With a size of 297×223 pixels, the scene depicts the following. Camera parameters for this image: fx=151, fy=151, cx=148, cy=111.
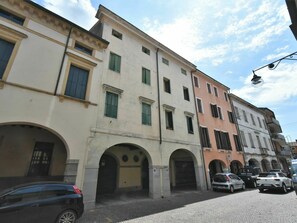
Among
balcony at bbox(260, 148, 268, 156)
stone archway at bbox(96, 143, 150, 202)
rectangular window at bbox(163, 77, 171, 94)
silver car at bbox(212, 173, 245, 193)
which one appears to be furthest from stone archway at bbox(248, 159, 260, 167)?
rectangular window at bbox(163, 77, 171, 94)

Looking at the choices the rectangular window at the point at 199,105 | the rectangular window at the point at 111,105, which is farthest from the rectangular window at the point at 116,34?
the rectangular window at the point at 199,105

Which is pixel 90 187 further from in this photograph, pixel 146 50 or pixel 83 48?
pixel 146 50

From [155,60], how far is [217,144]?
12.1 meters

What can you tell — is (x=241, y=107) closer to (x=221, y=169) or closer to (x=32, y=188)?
(x=221, y=169)

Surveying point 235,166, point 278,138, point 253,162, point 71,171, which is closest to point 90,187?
Result: point 71,171

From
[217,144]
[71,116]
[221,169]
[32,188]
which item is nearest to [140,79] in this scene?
[71,116]

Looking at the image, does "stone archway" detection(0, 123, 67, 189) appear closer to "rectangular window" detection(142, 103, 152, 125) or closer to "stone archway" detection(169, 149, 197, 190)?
"rectangular window" detection(142, 103, 152, 125)

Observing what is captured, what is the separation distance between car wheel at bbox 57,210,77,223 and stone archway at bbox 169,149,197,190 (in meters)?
13.0

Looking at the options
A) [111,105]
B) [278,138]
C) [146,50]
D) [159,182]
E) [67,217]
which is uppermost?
[146,50]

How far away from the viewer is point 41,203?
526 centimetres

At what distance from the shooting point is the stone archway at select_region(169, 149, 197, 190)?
56.2 ft

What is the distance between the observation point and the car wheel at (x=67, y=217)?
5.47 m

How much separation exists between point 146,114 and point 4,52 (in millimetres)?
9270

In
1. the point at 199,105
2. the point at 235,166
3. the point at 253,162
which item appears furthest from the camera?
the point at 253,162
